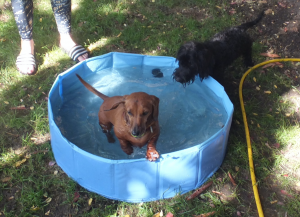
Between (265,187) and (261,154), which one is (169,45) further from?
(265,187)

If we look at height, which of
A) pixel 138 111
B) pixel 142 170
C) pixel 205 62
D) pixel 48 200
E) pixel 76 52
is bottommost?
pixel 48 200

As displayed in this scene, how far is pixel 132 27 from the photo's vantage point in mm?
5102

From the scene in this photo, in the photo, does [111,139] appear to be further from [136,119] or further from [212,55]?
[212,55]

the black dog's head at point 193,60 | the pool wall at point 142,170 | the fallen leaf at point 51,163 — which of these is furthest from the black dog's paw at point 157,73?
the fallen leaf at point 51,163

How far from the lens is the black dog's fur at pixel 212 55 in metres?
3.26

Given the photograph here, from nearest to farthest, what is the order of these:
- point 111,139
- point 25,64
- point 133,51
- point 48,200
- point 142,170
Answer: point 142,170 < point 48,200 < point 111,139 < point 25,64 < point 133,51

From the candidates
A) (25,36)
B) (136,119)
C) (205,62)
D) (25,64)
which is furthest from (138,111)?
(25,36)

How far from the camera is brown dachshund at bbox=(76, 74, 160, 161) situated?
2.35 meters

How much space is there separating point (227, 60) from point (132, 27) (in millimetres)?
2077

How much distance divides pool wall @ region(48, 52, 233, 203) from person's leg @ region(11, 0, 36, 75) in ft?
5.44

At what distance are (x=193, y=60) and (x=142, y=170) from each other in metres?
1.47

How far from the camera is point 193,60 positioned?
3.24 meters

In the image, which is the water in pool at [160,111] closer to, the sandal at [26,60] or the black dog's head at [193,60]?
the black dog's head at [193,60]

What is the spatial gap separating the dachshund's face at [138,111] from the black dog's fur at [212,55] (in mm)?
1036
